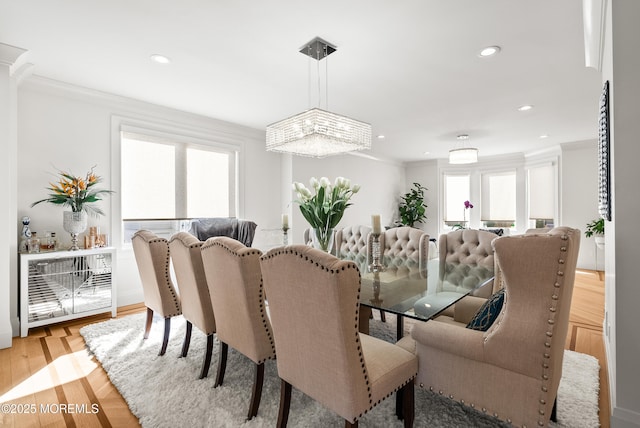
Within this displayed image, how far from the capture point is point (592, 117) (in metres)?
4.39

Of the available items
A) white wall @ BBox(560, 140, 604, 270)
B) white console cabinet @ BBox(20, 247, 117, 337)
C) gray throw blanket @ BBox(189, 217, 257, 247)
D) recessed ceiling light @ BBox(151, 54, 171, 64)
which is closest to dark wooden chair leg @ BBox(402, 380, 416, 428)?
gray throw blanket @ BBox(189, 217, 257, 247)

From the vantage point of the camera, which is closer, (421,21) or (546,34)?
(421,21)

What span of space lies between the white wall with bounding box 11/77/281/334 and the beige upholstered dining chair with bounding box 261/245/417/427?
3168 millimetres

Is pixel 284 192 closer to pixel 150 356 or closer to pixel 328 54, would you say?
pixel 328 54

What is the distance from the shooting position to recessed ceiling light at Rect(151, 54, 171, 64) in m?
2.69

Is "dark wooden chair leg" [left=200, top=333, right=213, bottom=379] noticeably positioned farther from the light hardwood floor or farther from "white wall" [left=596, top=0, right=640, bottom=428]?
"white wall" [left=596, top=0, right=640, bottom=428]

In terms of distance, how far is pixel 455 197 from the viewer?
811 cm

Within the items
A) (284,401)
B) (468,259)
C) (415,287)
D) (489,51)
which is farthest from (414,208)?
(284,401)

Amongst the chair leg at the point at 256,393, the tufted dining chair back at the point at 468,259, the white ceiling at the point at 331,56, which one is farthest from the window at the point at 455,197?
the chair leg at the point at 256,393

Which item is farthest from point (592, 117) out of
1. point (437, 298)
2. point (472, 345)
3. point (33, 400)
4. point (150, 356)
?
point (33, 400)

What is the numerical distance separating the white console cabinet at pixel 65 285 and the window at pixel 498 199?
25.6 ft

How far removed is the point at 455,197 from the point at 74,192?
7.90 metres

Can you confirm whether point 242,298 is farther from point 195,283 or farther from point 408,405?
point 408,405

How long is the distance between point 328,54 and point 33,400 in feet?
10.6
